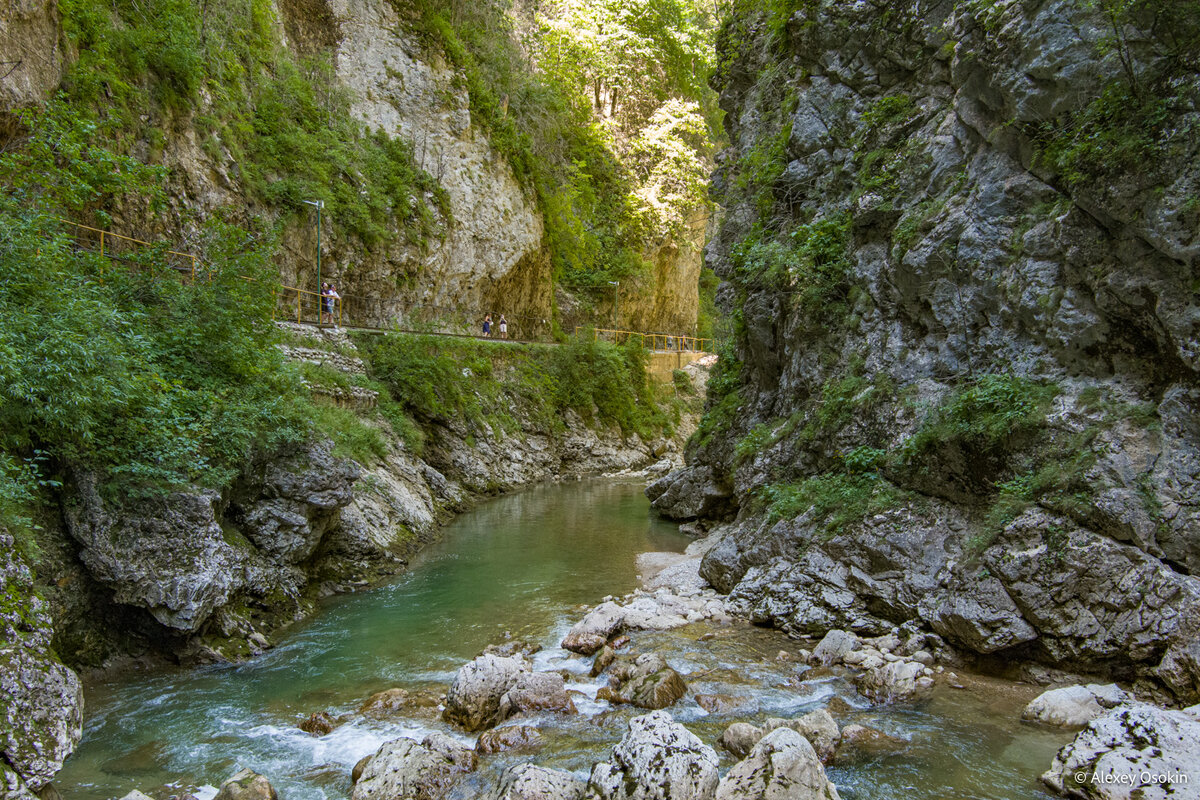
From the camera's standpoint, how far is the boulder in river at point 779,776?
5512mm

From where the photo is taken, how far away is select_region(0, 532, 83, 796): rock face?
5.46m

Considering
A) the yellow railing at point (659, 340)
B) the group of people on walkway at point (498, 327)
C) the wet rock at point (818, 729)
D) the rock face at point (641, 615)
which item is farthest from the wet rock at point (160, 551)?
the yellow railing at point (659, 340)

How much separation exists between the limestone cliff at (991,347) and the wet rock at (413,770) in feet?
18.9

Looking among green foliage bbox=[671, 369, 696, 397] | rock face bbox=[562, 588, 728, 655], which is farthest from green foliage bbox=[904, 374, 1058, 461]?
green foliage bbox=[671, 369, 696, 397]

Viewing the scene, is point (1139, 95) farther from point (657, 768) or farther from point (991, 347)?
point (657, 768)

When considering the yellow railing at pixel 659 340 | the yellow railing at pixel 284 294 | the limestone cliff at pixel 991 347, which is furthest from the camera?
the yellow railing at pixel 659 340

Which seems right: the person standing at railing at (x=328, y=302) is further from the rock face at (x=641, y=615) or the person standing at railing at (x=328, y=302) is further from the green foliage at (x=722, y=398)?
the rock face at (x=641, y=615)

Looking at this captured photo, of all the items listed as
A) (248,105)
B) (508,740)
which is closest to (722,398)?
(508,740)

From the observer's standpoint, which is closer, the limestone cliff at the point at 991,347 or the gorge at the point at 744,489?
the gorge at the point at 744,489

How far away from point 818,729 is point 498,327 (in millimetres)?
27622

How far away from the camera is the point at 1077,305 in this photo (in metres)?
9.40

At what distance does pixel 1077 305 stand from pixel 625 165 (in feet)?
117

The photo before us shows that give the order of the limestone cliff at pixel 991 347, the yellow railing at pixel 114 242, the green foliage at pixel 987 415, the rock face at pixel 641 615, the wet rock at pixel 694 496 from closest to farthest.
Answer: the limestone cliff at pixel 991 347 < the green foliage at pixel 987 415 < the rock face at pixel 641 615 < the yellow railing at pixel 114 242 < the wet rock at pixel 694 496

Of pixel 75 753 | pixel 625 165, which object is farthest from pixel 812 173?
pixel 625 165
